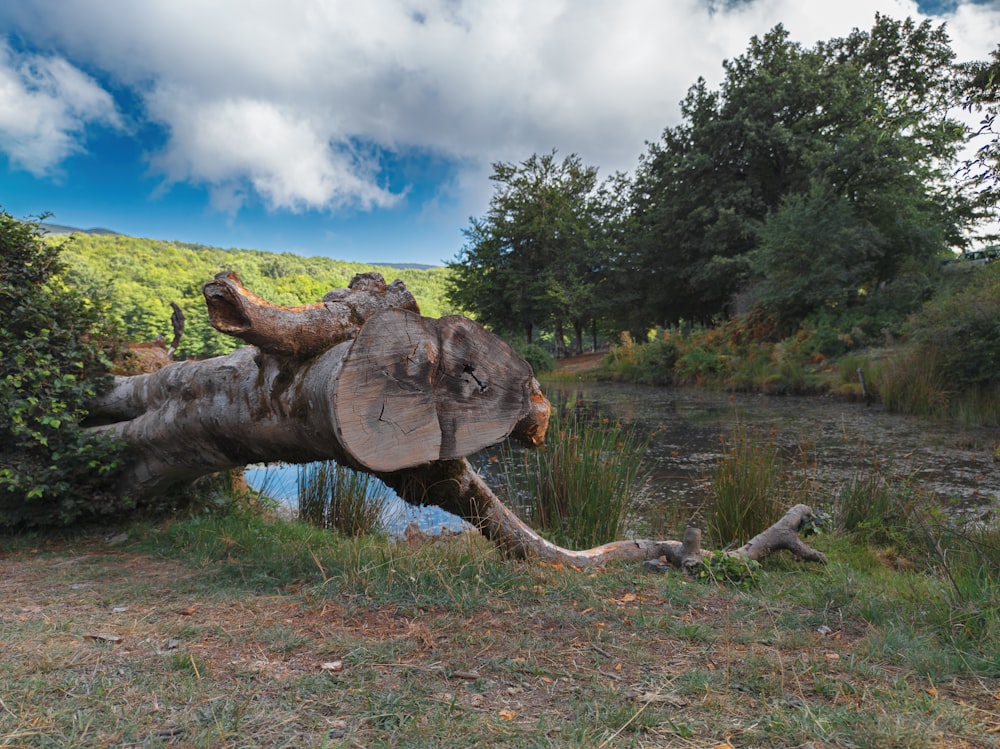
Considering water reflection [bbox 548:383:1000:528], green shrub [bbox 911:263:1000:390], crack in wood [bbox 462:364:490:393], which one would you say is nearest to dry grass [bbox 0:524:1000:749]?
crack in wood [bbox 462:364:490:393]

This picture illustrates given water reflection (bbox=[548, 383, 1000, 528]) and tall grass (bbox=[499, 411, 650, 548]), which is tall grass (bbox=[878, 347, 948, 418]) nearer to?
water reflection (bbox=[548, 383, 1000, 528])

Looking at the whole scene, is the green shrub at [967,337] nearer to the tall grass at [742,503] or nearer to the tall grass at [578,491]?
the tall grass at [742,503]

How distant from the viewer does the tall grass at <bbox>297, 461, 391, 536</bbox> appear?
4.79 metres

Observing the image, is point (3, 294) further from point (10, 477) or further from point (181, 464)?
point (181, 464)

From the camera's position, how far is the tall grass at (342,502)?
479 cm

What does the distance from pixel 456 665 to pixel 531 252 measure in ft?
105

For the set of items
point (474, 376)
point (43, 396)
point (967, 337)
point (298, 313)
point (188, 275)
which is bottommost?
point (43, 396)

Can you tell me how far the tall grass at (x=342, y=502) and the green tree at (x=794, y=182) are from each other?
15313 mm

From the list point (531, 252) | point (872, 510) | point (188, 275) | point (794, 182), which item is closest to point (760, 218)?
point (794, 182)

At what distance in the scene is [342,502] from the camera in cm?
485

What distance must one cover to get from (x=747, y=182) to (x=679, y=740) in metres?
25.2

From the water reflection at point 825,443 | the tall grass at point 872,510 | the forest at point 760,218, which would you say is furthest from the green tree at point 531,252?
the tall grass at point 872,510

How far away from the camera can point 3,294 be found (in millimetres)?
3752

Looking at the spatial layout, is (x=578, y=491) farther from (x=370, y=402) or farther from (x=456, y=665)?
(x=456, y=665)
